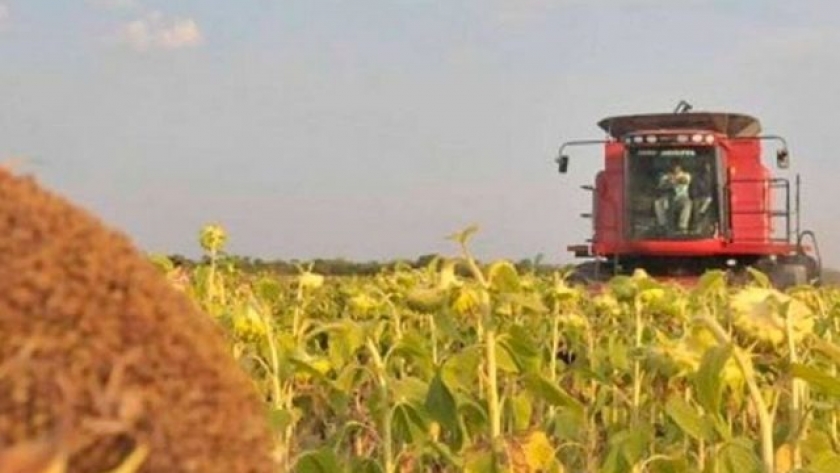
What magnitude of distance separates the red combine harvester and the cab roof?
15 millimetres

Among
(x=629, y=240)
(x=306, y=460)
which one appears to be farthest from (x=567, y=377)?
(x=629, y=240)

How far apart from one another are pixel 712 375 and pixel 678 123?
1690 cm

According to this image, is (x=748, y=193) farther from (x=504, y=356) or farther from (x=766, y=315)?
(x=766, y=315)

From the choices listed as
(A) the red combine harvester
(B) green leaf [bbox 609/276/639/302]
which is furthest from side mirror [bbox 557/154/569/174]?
(B) green leaf [bbox 609/276/639/302]

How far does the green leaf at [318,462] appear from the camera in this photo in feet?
9.30

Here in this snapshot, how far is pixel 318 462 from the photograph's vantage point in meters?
2.85

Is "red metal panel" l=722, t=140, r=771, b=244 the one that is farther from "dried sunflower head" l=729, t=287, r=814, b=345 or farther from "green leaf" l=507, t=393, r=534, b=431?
"dried sunflower head" l=729, t=287, r=814, b=345

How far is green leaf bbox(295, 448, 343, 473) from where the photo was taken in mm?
2836

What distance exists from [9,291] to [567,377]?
6.44 metres

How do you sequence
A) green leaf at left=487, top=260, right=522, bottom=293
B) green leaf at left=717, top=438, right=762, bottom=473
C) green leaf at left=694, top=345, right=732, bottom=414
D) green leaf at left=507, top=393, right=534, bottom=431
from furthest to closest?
green leaf at left=507, top=393, right=534, bottom=431 → green leaf at left=487, top=260, right=522, bottom=293 → green leaf at left=717, top=438, right=762, bottom=473 → green leaf at left=694, top=345, right=732, bottom=414

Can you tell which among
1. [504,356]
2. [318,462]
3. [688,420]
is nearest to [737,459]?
[688,420]

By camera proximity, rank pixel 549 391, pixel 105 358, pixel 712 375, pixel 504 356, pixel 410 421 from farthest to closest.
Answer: pixel 504 356 < pixel 410 421 < pixel 549 391 < pixel 712 375 < pixel 105 358

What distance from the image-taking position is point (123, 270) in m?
1.27

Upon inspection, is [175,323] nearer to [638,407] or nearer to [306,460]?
[306,460]
